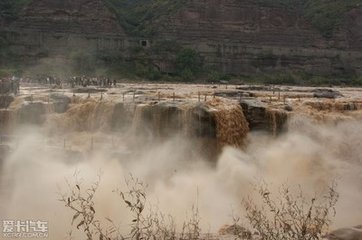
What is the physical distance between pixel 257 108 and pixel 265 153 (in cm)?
182

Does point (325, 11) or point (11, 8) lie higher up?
point (325, 11)

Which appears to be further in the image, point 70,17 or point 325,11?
point 325,11

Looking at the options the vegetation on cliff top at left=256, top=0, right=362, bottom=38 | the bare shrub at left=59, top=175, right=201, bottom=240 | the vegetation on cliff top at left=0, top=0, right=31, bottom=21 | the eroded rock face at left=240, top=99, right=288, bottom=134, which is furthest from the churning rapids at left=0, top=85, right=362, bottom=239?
the vegetation on cliff top at left=256, top=0, right=362, bottom=38

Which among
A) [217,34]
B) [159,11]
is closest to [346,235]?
[217,34]

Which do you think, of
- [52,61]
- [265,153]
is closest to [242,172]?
[265,153]

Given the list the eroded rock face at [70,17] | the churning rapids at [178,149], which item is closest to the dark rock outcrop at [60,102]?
the churning rapids at [178,149]

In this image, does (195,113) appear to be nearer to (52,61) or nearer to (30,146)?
(30,146)

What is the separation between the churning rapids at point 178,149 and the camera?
1568cm

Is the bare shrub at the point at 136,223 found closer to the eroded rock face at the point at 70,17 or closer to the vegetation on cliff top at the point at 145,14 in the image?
the eroded rock face at the point at 70,17

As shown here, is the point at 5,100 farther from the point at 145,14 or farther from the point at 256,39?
the point at 256,39

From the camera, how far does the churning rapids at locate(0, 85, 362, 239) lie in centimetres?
1568

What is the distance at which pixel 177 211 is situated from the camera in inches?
554

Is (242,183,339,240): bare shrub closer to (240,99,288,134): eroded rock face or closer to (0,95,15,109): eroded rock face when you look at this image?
(240,99,288,134): eroded rock face

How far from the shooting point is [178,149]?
1780cm
